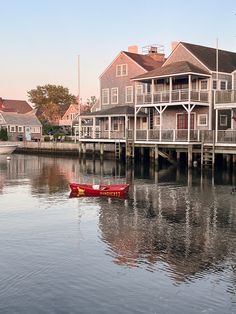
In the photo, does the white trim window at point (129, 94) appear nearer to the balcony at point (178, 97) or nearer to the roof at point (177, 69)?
the roof at point (177, 69)

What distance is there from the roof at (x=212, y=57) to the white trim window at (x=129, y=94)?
10.8 m

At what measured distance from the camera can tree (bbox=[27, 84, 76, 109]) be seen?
5915 inches

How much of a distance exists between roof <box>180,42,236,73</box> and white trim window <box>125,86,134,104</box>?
1079cm

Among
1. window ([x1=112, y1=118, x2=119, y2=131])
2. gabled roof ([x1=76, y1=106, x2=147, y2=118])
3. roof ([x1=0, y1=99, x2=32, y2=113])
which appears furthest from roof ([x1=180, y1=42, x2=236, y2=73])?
roof ([x1=0, y1=99, x2=32, y2=113])

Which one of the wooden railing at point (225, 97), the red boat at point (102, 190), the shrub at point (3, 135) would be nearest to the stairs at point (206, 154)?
the wooden railing at point (225, 97)

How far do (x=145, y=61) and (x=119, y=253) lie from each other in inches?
2005

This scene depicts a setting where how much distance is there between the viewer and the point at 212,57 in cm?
5541

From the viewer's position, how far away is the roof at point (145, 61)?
63.6 m

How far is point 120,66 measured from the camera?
65438 millimetres

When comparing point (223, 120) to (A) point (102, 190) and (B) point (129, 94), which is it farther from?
(A) point (102, 190)

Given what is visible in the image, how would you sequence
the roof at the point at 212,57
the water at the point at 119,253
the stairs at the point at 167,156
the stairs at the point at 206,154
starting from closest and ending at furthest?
the water at the point at 119,253, the stairs at the point at 206,154, the stairs at the point at 167,156, the roof at the point at 212,57

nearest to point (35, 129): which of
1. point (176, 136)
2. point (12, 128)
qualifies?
point (12, 128)

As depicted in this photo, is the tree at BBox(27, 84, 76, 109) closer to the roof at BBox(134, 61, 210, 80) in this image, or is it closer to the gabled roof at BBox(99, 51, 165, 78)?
the gabled roof at BBox(99, 51, 165, 78)

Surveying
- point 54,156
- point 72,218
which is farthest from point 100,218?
point 54,156
